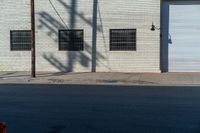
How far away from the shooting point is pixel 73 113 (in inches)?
489

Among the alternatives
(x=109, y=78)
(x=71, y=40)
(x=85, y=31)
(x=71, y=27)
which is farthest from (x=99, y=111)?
(x=71, y=40)

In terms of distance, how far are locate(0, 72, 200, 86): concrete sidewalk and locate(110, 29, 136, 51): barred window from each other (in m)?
1.76

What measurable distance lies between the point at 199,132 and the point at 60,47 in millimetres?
18410

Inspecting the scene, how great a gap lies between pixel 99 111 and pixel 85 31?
14.8m

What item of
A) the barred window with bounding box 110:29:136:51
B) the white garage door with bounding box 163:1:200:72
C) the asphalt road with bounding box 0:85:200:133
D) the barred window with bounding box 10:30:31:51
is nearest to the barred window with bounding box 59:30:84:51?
the barred window with bounding box 110:29:136:51

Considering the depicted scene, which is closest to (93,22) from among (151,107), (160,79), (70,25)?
(70,25)

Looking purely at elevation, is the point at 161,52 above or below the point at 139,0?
below

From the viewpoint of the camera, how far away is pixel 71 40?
27.7m

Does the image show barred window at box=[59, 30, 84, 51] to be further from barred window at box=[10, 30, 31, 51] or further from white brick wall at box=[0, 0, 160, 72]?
barred window at box=[10, 30, 31, 51]

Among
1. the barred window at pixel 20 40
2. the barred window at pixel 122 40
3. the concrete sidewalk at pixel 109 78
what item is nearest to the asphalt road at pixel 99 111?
the concrete sidewalk at pixel 109 78

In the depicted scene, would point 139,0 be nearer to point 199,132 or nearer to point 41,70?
point 41,70

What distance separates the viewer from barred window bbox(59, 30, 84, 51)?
2746 cm

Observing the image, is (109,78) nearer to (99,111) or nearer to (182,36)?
(182,36)

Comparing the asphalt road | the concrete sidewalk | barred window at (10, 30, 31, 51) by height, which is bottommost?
the asphalt road
